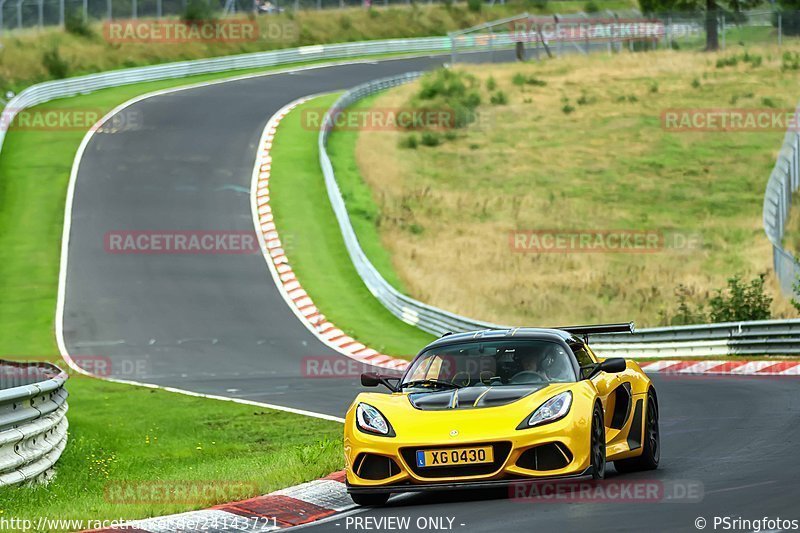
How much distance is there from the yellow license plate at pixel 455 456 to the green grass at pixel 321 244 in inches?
756

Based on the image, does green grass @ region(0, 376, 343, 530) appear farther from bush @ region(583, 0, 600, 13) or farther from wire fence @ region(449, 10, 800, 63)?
bush @ region(583, 0, 600, 13)

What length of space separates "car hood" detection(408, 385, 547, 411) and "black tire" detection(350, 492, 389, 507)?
0.75 metres

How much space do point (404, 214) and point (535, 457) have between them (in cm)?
3473

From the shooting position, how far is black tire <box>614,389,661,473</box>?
1177cm

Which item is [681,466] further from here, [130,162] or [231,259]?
[130,162]

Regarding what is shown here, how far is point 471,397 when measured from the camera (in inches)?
415

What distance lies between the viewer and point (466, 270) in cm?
3894

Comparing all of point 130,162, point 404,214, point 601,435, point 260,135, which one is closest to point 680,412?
point 601,435

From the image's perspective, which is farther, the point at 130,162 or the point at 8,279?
the point at 130,162

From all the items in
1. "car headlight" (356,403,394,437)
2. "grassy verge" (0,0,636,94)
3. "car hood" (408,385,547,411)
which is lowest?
"grassy verge" (0,0,636,94)
